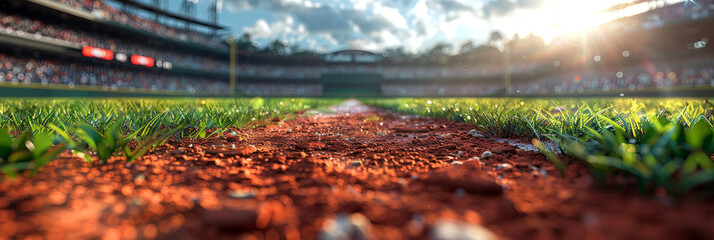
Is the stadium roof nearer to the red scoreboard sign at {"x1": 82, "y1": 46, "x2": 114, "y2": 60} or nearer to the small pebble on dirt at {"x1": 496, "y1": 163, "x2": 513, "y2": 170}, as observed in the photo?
the red scoreboard sign at {"x1": 82, "y1": 46, "x2": 114, "y2": 60}

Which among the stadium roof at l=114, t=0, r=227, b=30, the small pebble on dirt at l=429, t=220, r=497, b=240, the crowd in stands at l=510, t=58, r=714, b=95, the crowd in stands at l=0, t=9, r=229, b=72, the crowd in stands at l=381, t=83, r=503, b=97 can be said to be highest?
the stadium roof at l=114, t=0, r=227, b=30

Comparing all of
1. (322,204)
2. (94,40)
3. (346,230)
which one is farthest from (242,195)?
(94,40)

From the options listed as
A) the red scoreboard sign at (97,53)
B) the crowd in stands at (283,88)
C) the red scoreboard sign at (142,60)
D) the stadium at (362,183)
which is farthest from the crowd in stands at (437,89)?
the stadium at (362,183)

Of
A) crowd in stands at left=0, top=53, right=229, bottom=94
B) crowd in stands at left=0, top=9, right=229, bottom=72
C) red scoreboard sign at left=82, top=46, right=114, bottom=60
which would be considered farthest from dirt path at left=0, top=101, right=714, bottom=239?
red scoreboard sign at left=82, top=46, right=114, bottom=60

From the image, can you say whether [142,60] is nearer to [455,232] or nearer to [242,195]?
[242,195]

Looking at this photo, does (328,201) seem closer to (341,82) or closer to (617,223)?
(617,223)
